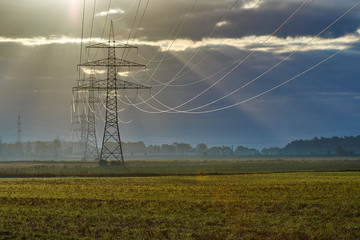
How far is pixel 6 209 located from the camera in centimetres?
3441

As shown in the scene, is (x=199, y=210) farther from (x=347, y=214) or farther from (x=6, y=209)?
(x=6, y=209)

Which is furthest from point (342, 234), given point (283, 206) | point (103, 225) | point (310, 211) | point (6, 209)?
point (6, 209)

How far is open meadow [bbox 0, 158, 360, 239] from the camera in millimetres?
25766

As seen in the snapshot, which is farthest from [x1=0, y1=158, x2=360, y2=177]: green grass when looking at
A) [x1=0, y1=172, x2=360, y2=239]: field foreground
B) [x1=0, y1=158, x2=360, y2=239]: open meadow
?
[x1=0, y1=172, x2=360, y2=239]: field foreground

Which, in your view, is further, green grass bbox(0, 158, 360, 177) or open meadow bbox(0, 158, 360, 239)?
green grass bbox(0, 158, 360, 177)

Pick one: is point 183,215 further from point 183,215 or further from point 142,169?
point 142,169

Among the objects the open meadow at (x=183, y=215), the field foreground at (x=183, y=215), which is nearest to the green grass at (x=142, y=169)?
the open meadow at (x=183, y=215)

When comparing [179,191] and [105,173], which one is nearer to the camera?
[179,191]

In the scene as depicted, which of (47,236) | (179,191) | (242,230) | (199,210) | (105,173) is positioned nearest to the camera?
(47,236)

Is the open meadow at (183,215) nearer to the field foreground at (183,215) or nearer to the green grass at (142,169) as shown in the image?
the field foreground at (183,215)

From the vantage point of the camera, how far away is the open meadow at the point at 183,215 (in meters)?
25.8

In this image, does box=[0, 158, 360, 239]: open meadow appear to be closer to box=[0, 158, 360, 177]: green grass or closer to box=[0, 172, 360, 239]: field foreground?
box=[0, 172, 360, 239]: field foreground

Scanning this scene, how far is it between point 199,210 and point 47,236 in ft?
38.3

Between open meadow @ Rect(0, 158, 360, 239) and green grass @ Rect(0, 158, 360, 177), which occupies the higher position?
green grass @ Rect(0, 158, 360, 177)
